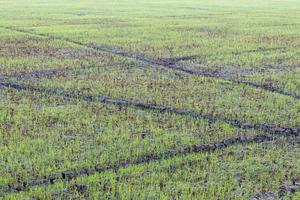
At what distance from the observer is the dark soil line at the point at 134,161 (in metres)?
7.79

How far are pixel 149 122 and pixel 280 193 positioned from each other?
394 centimetres

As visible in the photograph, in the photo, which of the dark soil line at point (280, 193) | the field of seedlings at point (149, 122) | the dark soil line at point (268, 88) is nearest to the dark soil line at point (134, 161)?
the field of seedlings at point (149, 122)

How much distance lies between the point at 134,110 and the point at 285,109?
3370 mm

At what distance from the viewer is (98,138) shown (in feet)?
32.6

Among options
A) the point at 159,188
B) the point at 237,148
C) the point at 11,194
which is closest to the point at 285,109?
the point at 237,148

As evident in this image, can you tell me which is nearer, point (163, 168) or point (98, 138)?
point (163, 168)

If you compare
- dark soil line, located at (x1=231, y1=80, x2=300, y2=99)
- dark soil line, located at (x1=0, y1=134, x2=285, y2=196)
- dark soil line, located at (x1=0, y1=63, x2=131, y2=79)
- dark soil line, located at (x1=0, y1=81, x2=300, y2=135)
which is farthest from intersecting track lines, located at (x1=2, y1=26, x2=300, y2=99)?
dark soil line, located at (x1=0, y1=134, x2=285, y2=196)

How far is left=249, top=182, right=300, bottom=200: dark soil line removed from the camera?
7.59 meters

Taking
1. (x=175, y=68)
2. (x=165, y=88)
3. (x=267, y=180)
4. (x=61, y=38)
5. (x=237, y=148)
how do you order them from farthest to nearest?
(x=61, y=38)
(x=175, y=68)
(x=165, y=88)
(x=237, y=148)
(x=267, y=180)

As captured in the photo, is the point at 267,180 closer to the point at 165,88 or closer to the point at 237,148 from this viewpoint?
the point at 237,148

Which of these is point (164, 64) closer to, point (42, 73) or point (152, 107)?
point (42, 73)

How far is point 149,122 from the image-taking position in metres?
11.1

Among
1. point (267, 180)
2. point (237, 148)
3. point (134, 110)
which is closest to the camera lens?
point (267, 180)

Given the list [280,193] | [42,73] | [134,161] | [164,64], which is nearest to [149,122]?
[134,161]
